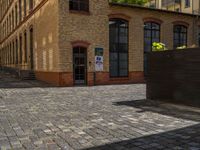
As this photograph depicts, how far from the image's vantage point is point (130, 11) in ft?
71.4

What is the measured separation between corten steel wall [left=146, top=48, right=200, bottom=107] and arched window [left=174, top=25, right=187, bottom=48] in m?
14.4

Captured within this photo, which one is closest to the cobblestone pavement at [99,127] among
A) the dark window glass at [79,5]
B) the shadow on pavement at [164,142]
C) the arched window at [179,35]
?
the shadow on pavement at [164,142]

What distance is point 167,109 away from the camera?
9.60m

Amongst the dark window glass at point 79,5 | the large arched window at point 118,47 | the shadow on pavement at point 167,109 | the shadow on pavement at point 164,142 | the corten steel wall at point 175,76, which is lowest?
the shadow on pavement at point 164,142

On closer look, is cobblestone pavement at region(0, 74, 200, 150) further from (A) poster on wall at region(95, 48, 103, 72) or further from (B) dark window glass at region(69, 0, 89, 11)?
(B) dark window glass at region(69, 0, 89, 11)

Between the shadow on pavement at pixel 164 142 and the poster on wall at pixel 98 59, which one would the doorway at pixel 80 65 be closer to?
the poster on wall at pixel 98 59

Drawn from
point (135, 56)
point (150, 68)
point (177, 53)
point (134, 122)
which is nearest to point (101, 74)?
point (135, 56)

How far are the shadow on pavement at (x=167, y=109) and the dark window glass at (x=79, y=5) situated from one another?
35.0 ft

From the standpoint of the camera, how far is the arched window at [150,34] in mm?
23031

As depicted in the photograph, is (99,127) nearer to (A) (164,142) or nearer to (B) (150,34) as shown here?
(A) (164,142)

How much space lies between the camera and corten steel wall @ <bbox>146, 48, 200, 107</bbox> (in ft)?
31.4

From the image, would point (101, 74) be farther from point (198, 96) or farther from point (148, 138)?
point (148, 138)

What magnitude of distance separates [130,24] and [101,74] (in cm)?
510

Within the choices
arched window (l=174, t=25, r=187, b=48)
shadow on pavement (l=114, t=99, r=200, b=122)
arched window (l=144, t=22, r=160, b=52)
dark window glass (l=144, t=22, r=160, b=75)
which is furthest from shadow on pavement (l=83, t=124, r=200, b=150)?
arched window (l=174, t=25, r=187, b=48)
